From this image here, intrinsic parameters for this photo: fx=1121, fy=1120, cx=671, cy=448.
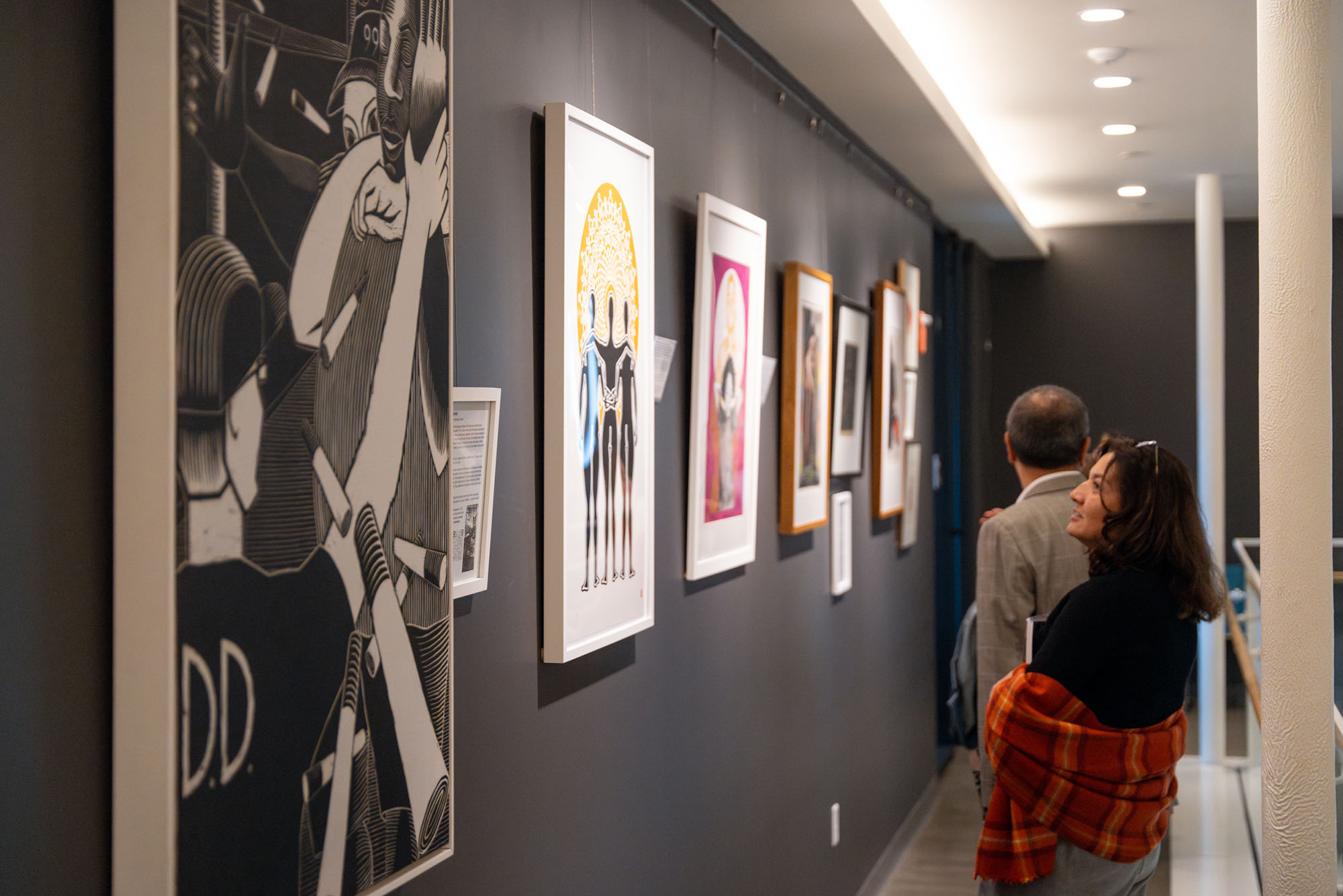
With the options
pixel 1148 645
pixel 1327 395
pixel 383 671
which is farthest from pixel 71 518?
pixel 1327 395

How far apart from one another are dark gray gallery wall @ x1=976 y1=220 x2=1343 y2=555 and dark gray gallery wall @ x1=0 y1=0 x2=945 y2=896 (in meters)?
3.80

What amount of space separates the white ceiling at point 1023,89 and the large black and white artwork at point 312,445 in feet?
6.21

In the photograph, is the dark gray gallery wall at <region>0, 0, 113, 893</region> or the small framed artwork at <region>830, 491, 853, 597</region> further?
the small framed artwork at <region>830, 491, 853, 597</region>

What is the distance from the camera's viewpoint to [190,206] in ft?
3.75

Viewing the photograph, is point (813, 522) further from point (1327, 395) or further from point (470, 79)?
point (470, 79)

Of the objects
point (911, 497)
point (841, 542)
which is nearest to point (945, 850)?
point (911, 497)

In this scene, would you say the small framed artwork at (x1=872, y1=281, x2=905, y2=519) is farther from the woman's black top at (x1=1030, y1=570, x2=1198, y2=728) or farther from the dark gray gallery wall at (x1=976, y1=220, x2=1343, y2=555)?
the dark gray gallery wall at (x1=976, y1=220, x2=1343, y2=555)

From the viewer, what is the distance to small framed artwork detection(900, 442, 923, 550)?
567cm

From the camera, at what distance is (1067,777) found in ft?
7.55

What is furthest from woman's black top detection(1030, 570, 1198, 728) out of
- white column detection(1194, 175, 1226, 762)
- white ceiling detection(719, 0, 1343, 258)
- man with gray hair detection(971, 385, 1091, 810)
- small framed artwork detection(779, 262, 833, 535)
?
white column detection(1194, 175, 1226, 762)

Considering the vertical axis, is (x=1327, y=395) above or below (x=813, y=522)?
above

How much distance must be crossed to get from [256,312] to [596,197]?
1.11m

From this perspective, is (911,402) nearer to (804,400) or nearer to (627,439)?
(804,400)

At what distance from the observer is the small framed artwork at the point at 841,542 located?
435 centimetres
